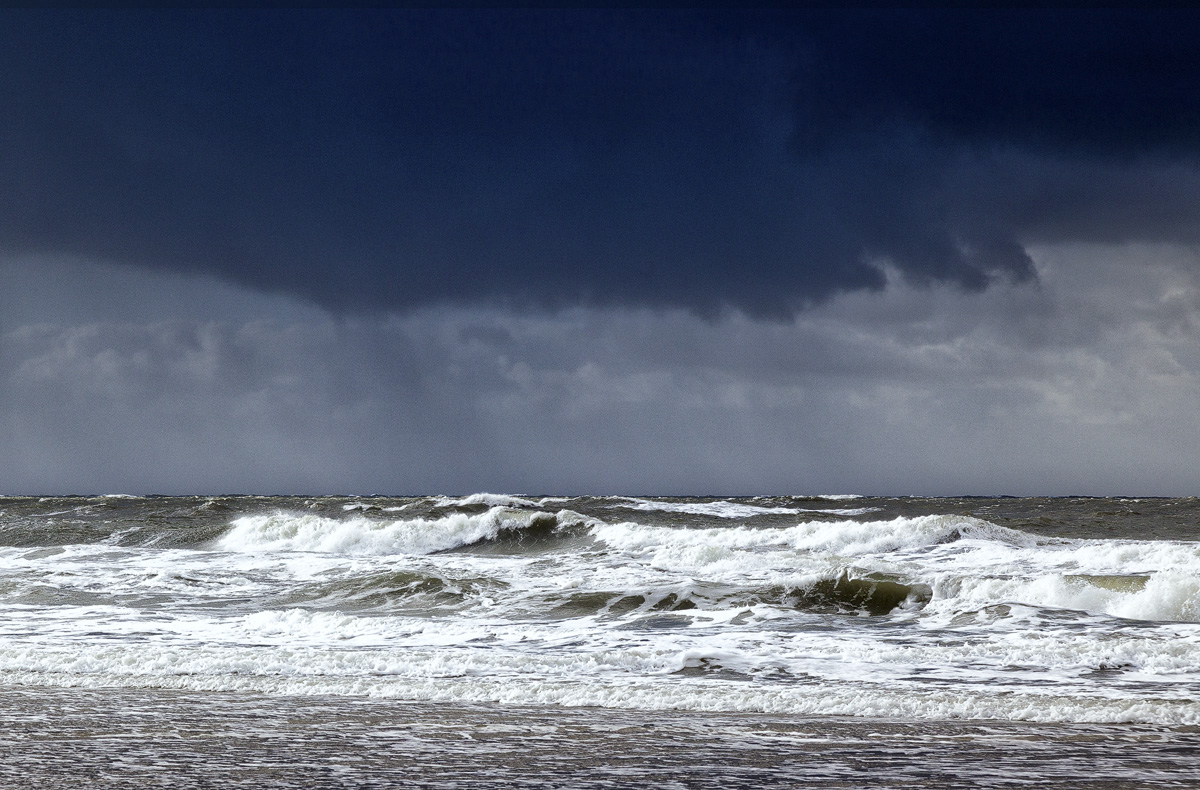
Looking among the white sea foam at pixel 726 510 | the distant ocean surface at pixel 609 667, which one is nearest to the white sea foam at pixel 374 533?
the distant ocean surface at pixel 609 667

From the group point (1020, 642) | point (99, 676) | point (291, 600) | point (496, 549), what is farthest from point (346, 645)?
point (496, 549)

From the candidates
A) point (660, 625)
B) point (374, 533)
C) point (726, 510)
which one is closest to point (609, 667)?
point (660, 625)

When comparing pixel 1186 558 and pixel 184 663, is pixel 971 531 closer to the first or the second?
pixel 1186 558

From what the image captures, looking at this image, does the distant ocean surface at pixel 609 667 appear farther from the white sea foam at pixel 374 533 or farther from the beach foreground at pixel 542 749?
the white sea foam at pixel 374 533

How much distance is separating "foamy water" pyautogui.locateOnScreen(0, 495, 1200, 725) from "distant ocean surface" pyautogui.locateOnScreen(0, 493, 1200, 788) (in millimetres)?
57

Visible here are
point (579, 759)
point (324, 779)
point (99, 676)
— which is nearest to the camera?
point (324, 779)

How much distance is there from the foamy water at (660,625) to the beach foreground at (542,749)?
0.75 metres

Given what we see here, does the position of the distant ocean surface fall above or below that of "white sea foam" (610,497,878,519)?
below

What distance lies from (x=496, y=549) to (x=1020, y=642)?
17.4 m

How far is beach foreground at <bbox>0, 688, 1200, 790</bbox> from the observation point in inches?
201

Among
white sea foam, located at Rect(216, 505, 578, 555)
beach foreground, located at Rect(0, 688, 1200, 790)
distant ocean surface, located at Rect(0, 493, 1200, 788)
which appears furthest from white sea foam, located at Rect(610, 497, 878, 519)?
beach foreground, located at Rect(0, 688, 1200, 790)

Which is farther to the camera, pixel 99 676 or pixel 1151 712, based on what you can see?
pixel 99 676

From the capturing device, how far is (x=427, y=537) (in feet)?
91.9

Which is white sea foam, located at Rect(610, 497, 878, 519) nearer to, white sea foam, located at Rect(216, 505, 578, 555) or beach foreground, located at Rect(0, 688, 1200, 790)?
white sea foam, located at Rect(216, 505, 578, 555)
